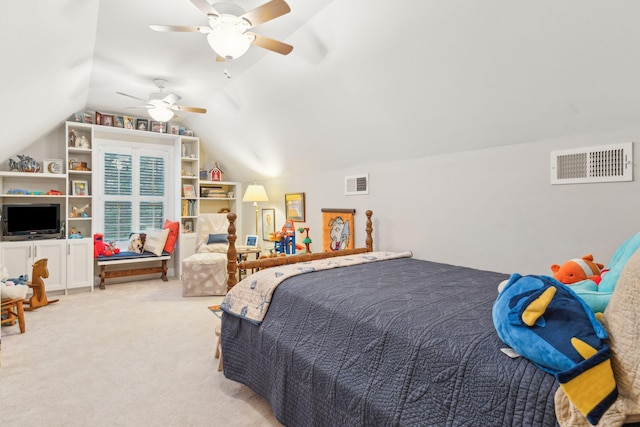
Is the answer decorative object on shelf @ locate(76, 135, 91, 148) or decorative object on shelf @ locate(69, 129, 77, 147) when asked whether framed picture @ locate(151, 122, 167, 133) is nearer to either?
decorative object on shelf @ locate(76, 135, 91, 148)

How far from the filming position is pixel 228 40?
2.14 meters

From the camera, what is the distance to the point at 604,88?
191 cm

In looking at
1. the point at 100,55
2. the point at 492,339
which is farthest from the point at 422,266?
the point at 100,55

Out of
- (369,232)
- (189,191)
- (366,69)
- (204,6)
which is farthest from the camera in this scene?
(189,191)

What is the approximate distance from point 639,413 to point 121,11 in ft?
11.4

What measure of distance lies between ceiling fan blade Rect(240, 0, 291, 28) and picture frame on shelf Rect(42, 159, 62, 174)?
161 inches

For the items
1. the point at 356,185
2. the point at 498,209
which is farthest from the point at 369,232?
the point at 498,209

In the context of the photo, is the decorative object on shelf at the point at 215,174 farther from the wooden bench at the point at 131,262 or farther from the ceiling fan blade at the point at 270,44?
the ceiling fan blade at the point at 270,44

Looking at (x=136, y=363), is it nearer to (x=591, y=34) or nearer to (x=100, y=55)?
(x=100, y=55)

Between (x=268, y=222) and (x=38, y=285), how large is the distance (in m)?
2.90

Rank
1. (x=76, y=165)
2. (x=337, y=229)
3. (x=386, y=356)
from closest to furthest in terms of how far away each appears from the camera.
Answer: (x=386, y=356)
(x=337, y=229)
(x=76, y=165)

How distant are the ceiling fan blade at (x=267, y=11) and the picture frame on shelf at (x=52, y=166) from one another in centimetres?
409

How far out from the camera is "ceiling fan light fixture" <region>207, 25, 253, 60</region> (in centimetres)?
211

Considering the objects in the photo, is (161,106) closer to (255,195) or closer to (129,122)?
(255,195)
